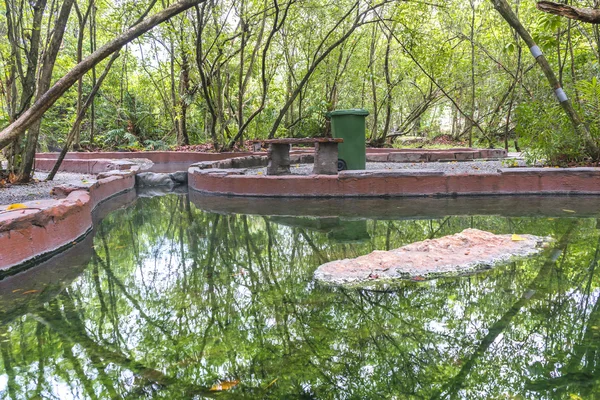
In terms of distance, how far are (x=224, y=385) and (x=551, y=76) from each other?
24.2 ft

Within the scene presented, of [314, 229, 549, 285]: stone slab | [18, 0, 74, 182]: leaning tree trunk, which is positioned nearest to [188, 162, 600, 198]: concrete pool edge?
[314, 229, 549, 285]: stone slab

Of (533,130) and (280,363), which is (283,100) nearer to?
(533,130)

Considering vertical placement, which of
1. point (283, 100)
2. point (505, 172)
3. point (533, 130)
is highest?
point (283, 100)

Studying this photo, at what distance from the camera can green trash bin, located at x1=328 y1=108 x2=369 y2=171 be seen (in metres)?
8.66

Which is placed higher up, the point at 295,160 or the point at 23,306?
the point at 295,160

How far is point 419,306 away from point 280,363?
107 cm

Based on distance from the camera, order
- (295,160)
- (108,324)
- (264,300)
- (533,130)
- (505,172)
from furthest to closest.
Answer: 1. (295,160)
2. (533,130)
3. (505,172)
4. (264,300)
5. (108,324)

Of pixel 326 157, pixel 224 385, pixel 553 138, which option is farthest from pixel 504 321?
pixel 553 138

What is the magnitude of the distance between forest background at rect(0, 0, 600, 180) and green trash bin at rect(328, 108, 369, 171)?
292 cm

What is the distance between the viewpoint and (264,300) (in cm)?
315

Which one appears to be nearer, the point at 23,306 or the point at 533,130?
Result: the point at 23,306

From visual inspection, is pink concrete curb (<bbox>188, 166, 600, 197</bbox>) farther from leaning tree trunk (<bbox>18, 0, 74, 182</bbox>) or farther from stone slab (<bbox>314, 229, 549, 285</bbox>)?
leaning tree trunk (<bbox>18, 0, 74, 182</bbox>)

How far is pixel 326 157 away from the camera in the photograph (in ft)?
26.8

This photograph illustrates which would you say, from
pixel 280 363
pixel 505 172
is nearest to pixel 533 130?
pixel 505 172
